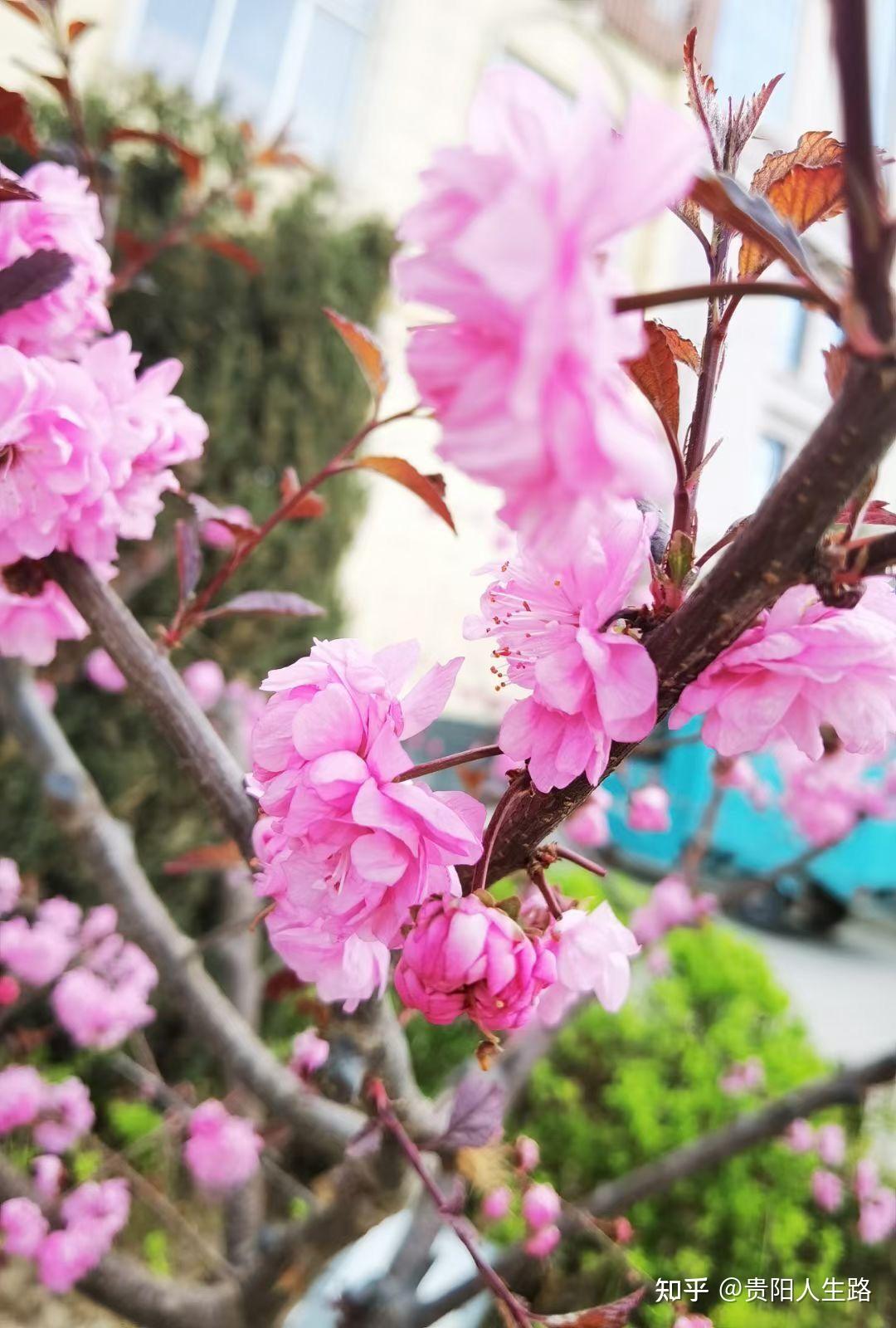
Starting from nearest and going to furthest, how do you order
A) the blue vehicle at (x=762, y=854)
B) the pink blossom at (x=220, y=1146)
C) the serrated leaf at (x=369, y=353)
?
the serrated leaf at (x=369, y=353) → the pink blossom at (x=220, y=1146) → the blue vehicle at (x=762, y=854)

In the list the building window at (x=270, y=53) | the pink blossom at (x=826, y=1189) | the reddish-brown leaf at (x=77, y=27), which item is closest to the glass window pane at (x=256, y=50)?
the building window at (x=270, y=53)

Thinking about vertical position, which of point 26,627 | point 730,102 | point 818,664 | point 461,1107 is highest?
point 730,102

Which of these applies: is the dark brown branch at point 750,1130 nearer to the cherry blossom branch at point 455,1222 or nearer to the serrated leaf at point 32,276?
the cherry blossom branch at point 455,1222

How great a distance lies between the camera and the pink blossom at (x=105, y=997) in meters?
1.72

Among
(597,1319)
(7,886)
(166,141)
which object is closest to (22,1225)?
(7,886)

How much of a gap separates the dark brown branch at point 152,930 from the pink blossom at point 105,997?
0.59m

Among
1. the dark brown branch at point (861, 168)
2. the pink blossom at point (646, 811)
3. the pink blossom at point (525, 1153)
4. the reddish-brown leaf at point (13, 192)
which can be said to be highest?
the dark brown branch at point (861, 168)

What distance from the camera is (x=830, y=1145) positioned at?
2.23 m

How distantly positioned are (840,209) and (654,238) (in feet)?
18.7

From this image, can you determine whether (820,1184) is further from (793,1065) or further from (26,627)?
(26,627)

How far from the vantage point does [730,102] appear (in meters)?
0.51

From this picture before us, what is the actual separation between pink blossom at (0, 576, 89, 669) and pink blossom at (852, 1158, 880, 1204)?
2.39 m

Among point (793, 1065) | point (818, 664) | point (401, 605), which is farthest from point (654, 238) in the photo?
point (818, 664)

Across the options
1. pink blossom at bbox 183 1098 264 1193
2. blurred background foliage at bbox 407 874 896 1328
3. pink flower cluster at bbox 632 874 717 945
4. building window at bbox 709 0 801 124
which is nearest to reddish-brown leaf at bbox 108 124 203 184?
pink blossom at bbox 183 1098 264 1193
